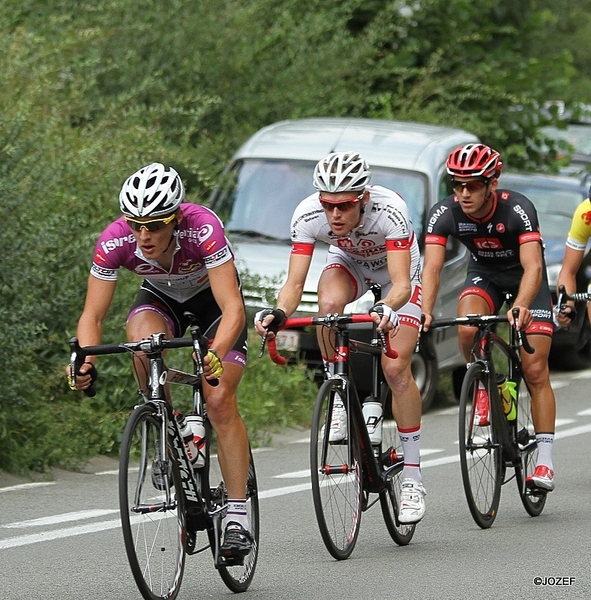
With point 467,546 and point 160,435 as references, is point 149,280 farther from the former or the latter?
point 467,546

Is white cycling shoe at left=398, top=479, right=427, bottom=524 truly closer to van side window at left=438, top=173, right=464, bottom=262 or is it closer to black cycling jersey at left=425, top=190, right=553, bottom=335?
black cycling jersey at left=425, top=190, right=553, bottom=335

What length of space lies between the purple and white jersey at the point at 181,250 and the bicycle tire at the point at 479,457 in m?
2.13

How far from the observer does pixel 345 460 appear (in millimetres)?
7418

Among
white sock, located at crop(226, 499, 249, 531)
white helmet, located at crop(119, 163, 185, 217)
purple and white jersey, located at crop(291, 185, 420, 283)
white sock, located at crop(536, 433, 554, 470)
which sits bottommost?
white sock, located at crop(536, 433, 554, 470)

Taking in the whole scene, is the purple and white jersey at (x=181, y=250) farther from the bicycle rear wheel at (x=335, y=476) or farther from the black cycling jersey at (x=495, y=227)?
the black cycling jersey at (x=495, y=227)

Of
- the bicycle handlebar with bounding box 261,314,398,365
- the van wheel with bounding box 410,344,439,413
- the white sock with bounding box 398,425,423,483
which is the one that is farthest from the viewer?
the van wheel with bounding box 410,344,439,413

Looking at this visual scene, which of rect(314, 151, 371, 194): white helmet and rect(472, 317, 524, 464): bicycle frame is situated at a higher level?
rect(314, 151, 371, 194): white helmet

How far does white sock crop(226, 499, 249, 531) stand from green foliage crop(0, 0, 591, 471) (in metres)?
3.52

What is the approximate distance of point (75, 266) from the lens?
11242 millimetres

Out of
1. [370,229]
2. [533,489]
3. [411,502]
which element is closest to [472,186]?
[370,229]

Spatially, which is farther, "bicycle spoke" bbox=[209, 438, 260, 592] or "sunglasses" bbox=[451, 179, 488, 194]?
"sunglasses" bbox=[451, 179, 488, 194]

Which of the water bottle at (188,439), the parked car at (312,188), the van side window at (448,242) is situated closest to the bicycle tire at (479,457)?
the water bottle at (188,439)

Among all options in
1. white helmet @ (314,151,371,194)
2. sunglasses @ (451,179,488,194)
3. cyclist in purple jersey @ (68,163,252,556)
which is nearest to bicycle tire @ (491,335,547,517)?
sunglasses @ (451,179,488,194)

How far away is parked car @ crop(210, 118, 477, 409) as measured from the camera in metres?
13.4
